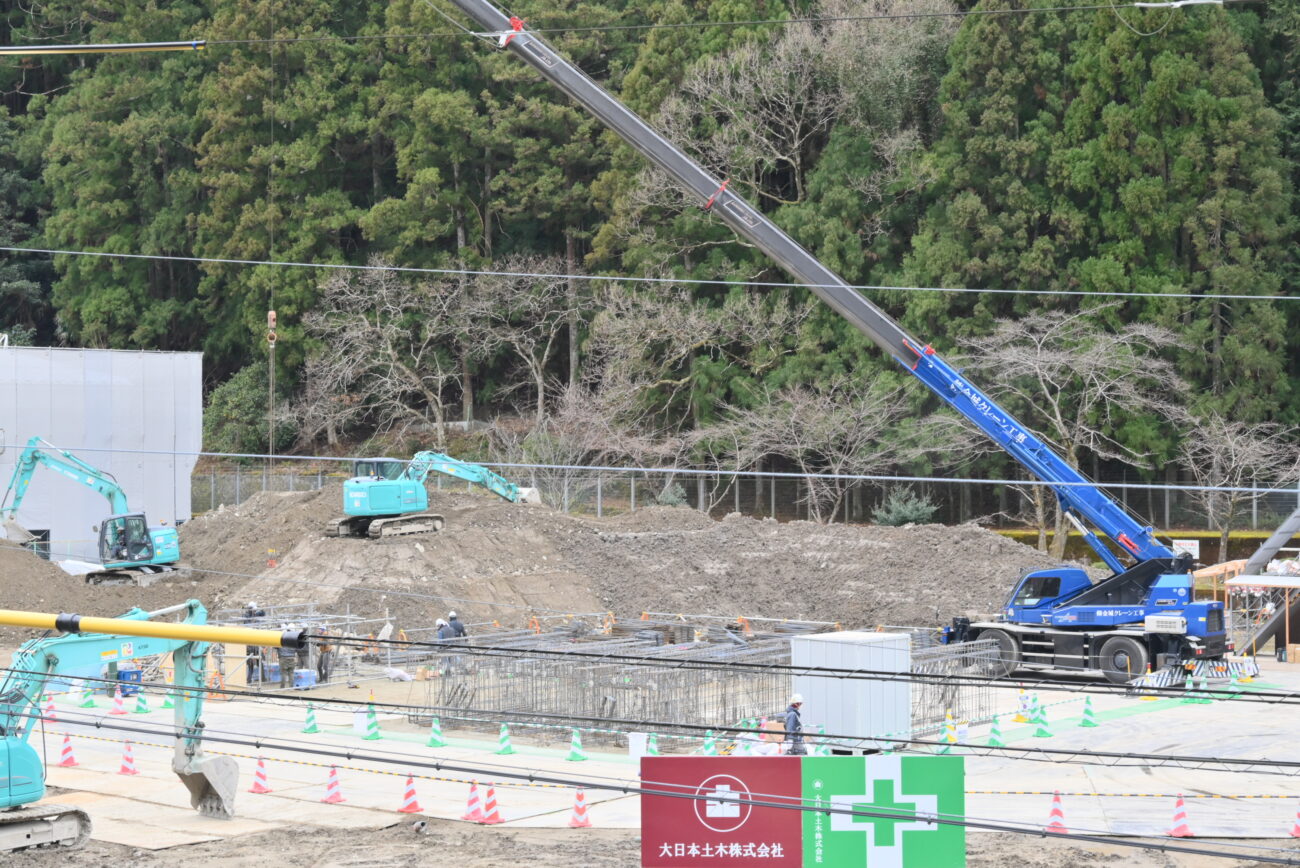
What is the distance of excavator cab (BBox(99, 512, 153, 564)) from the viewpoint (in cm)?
4012

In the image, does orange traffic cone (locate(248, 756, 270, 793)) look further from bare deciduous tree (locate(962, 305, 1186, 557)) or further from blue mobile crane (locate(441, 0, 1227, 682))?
bare deciduous tree (locate(962, 305, 1186, 557))

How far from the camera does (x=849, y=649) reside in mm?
23250

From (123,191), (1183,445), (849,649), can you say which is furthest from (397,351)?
(849,649)

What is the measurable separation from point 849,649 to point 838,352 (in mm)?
29507

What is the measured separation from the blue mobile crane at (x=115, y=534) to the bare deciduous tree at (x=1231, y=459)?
31.6 metres

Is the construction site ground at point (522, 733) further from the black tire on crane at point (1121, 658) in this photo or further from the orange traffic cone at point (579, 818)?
the black tire on crane at point (1121, 658)

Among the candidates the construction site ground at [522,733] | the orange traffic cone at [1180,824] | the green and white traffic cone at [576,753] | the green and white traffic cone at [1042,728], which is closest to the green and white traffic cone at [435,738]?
the construction site ground at [522,733]

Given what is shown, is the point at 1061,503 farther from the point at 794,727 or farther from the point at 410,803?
the point at 410,803

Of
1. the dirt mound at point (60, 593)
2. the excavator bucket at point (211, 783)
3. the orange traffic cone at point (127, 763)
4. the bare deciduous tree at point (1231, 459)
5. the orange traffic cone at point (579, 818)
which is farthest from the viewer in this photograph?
the bare deciduous tree at point (1231, 459)

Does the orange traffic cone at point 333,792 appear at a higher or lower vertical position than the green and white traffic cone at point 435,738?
lower

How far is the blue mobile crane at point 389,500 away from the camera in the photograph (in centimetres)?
3938

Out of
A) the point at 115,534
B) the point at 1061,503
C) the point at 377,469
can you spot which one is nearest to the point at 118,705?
the point at 115,534

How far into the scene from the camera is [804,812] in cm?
1480

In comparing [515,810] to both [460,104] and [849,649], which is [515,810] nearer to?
[849,649]
